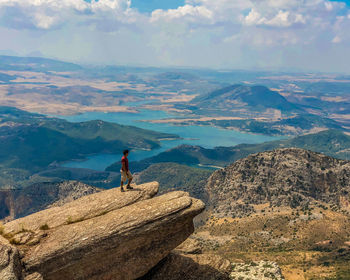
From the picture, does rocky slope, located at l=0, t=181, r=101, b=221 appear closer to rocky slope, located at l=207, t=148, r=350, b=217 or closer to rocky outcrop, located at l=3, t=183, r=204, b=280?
rocky slope, located at l=207, t=148, r=350, b=217

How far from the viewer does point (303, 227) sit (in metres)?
88.7

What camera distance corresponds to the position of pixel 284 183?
111 metres

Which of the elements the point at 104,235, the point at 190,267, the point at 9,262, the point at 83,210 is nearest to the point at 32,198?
the point at 83,210

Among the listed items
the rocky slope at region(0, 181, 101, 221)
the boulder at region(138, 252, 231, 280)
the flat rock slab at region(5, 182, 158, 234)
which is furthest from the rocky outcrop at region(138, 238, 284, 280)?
the rocky slope at region(0, 181, 101, 221)

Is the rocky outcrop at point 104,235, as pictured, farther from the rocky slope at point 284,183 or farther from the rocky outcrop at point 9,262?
the rocky slope at point 284,183

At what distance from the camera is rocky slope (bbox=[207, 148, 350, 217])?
345 ft

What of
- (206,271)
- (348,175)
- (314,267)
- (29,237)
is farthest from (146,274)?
(348,175)

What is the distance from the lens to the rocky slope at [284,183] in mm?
105250

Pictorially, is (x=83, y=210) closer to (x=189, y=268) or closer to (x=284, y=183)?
(x=189, y=268)

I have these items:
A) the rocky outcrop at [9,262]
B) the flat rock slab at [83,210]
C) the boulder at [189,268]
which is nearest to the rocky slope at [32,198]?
the flat rock slab at [83,210]

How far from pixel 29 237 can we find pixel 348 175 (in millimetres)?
103071

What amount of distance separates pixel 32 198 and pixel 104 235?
136073mm

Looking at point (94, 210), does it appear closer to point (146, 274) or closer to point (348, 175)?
point (146, 274)

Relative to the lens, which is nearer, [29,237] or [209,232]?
[29,237]
